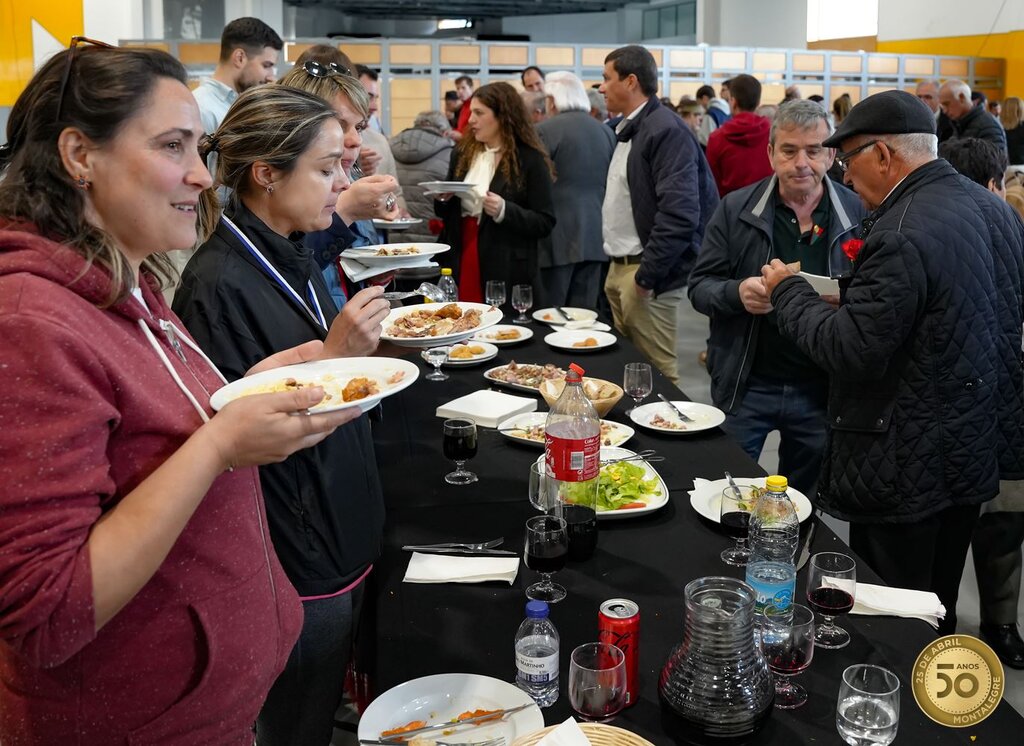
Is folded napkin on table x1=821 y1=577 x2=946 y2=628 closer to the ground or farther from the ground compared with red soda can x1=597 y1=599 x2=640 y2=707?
closer to the ground

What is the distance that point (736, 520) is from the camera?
6.26 ft

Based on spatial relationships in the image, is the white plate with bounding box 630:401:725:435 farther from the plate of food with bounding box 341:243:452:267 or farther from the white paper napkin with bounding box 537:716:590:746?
the white paper napkin with bounding box 537:716:590:746

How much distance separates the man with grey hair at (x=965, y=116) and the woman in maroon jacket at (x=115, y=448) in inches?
273

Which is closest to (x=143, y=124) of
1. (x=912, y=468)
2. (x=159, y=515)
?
(x=159, y=515)

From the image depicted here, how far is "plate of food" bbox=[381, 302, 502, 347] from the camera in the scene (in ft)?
7.41

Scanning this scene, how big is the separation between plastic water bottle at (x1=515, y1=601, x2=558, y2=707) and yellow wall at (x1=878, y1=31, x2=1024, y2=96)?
16.2m

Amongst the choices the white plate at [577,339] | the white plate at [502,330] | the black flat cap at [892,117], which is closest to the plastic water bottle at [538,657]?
the black flat cap at [892,117]

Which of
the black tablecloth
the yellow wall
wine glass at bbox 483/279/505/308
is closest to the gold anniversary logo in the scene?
the black tablecloth

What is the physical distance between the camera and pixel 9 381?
942 mm

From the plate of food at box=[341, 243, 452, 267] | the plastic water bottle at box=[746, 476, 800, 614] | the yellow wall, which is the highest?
the yellow wall

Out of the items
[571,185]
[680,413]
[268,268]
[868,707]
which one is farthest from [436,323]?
[571,185]

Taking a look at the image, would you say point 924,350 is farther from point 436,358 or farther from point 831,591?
point 436,358

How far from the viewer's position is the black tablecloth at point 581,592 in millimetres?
1380

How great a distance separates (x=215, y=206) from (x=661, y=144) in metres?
2.98
